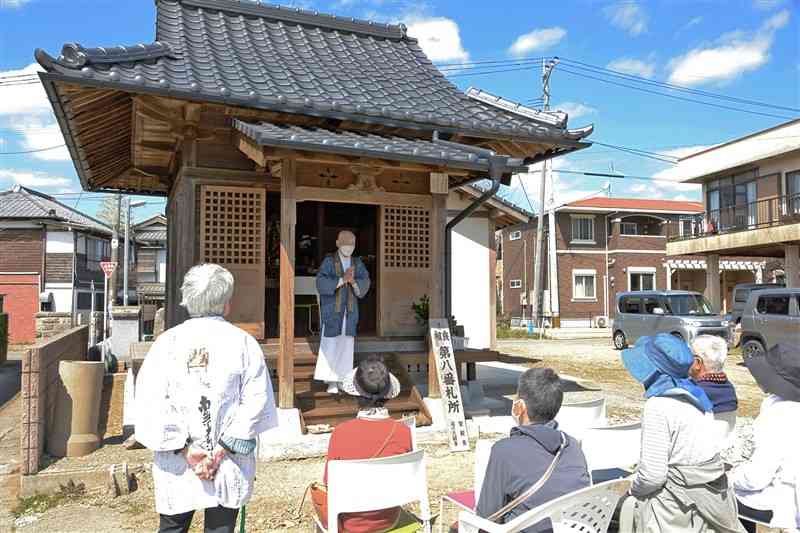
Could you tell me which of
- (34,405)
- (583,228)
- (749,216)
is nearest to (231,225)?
(34,405)

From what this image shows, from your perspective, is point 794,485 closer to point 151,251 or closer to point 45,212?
point 45,212

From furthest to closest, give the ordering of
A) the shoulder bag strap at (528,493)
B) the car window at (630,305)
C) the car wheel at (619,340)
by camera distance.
Answer: the car wheel at (619,340) → the car window at (630,305) → the shoulder bag strap at (528,493)

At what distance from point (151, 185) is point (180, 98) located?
6.58m

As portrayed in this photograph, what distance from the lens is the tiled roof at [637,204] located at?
33000 millimetres

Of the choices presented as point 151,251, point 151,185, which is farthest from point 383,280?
point 151,251

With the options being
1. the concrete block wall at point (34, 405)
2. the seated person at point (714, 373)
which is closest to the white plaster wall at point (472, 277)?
the concrete block wall at point (34, 405)

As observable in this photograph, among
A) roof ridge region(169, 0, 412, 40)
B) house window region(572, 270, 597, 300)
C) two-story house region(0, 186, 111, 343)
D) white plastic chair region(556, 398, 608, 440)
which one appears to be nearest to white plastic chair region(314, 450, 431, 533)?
white plastic chair region(556, 398, 608, 440)

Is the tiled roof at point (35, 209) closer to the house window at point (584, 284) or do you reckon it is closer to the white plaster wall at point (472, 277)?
the white plaster wall at point (472, 277)

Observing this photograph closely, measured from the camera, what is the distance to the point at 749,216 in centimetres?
2364

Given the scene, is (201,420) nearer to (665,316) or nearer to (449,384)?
(449,384)

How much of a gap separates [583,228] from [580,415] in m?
29.9

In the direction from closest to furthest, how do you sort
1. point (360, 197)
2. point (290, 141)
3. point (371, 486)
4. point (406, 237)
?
point (371, 486), point (290, 141), point (360, 197), point (406, 237)

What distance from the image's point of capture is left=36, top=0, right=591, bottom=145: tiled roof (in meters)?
6.55

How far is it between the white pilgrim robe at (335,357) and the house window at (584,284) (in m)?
27.3
